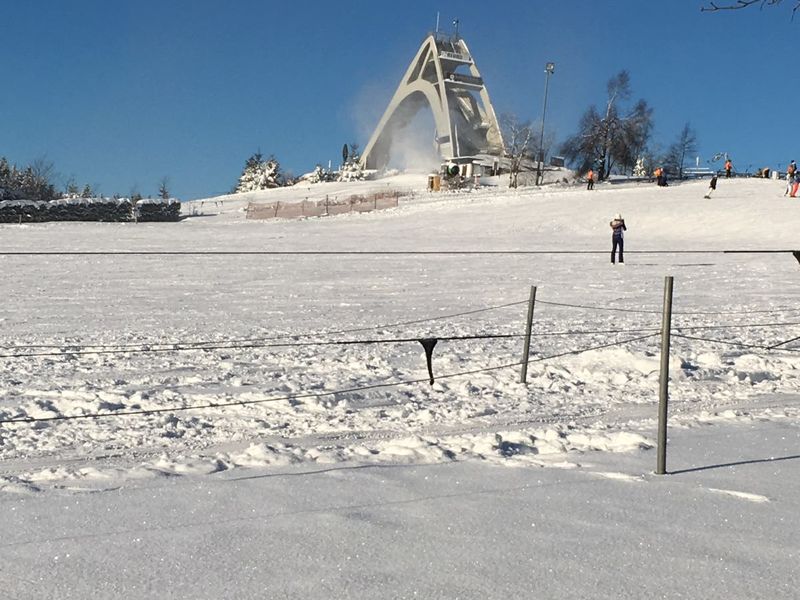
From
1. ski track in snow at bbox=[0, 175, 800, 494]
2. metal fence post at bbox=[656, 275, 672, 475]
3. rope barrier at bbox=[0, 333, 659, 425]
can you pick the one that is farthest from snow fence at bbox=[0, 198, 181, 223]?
metal fence post at bbox=[656, 275, 672, 475]

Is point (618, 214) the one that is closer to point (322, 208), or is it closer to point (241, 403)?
point (241, 403)

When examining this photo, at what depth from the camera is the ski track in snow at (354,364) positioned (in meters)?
6.13

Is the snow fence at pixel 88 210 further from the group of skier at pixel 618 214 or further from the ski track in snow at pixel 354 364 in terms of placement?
the group of skier at pixel 618 214

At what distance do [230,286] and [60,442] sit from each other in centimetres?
1159

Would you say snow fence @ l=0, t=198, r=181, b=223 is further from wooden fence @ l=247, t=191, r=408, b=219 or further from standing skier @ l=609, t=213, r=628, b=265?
standing skier @ l=609, t=213, r=628, b=265

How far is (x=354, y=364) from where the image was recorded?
9.64 meters

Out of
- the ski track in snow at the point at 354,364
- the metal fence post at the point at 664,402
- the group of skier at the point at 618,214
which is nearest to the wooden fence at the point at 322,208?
the group of skier at the point at 618,214

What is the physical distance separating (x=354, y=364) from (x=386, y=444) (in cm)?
355

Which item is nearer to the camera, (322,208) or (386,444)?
(386,444)

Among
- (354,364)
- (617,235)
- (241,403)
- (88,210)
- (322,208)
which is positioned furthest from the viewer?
(322,208)

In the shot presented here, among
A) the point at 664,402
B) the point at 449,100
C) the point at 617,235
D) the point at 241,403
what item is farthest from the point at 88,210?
the point at 449,100

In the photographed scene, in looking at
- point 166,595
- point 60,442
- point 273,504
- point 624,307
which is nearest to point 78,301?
point 60,442

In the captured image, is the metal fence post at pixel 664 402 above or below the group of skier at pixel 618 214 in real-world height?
below

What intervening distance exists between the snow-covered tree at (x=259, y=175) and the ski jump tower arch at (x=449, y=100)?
12.8 m
